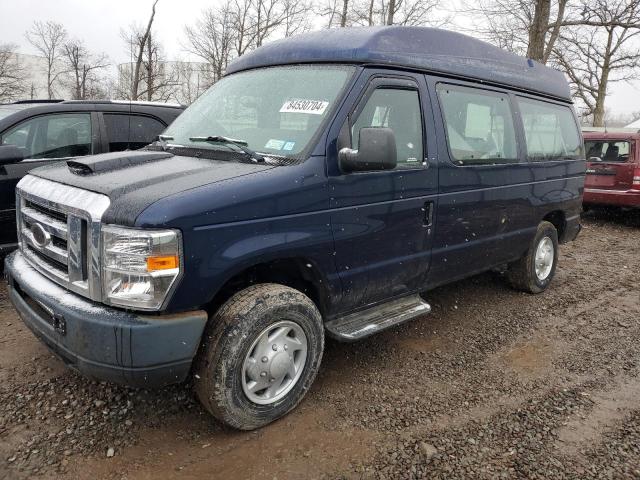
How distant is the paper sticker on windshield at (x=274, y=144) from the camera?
3.03 metres

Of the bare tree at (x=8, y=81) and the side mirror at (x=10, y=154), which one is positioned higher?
the bare tree at (x=8, y=81)

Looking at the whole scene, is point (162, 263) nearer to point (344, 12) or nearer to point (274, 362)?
point (274, 362)

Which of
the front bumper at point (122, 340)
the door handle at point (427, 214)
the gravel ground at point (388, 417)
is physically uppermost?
the door handle at point (427, 214)

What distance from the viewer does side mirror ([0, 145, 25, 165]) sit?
4.51 meters

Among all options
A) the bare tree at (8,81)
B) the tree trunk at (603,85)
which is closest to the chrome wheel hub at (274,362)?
the tree trunk at (603,85)

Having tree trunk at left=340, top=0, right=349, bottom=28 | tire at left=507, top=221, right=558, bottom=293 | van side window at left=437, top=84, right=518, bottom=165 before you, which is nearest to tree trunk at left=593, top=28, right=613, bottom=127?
tree trunk at left=340, top=0, right=349, bottom=28

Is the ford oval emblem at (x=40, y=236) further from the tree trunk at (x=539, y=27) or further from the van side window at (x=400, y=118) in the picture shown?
the tree trunk at (x=539, y=27)

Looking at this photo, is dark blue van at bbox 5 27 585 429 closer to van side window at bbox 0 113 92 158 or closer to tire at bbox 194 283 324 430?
tire at bbox 194 283 324 430

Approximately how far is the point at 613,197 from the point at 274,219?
8866mm

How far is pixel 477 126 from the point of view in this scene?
4.15 metres

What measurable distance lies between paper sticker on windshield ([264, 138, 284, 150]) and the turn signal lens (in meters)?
1.01

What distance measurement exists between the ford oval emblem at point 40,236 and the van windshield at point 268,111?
1056mm

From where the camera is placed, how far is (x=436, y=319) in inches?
183

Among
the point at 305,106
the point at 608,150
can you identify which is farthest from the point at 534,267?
the point at 608,150
